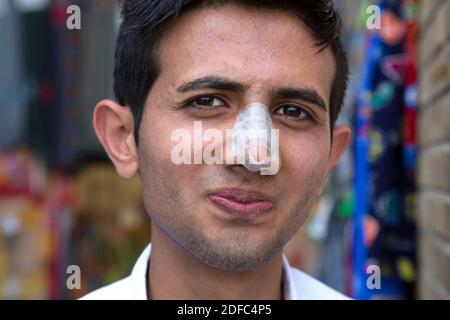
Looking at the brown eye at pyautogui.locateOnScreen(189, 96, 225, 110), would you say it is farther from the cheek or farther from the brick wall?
the brick wall

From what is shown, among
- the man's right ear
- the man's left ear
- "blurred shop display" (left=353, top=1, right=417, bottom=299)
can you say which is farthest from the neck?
"blurred shop display" (left=353, top=1, right=417, bottom=299)

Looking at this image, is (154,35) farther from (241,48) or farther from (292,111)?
(292,111)

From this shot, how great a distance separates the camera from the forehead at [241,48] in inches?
67.9

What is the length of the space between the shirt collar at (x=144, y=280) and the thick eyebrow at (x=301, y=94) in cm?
48

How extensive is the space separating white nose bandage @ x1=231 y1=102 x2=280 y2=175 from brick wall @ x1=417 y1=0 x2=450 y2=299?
44.1 inches

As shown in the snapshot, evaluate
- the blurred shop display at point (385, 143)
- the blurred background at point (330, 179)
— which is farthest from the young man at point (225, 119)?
the blurred shop display at point (385, 143)

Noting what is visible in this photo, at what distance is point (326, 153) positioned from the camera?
6.11 feet

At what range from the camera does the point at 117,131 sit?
77.9 inches

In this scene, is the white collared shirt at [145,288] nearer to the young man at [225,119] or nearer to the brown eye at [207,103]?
the young man at [225,119]

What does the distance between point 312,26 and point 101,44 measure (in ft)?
9.91

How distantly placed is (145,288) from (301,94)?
2.15ft

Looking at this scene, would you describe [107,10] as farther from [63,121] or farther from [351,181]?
[351,181]

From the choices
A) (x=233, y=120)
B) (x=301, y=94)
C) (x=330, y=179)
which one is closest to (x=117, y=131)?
(x=233, y=120)
